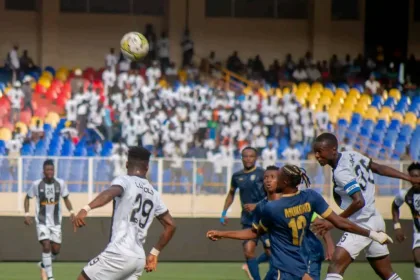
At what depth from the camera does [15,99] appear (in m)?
28.5

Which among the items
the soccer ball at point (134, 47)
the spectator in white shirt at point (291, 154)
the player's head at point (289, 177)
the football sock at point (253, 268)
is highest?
the soccer ball at point (134, 47)

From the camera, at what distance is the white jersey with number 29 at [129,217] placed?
370 inches

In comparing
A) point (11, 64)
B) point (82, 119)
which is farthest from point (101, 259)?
point (11, 64)

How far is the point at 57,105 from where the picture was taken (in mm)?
29328

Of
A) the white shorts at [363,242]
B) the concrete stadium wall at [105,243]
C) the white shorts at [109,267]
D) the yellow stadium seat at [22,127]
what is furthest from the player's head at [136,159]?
the yellow stadium seat at [22,127]

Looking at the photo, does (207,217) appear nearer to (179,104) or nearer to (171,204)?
(171,204)

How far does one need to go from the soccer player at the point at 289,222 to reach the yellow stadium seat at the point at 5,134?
17.6 meters

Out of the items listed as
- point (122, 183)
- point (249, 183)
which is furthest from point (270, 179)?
point (249, 183)

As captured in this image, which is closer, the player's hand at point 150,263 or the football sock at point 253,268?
the player's hand at point 150,263

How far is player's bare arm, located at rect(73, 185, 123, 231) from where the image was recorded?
8.71 metres

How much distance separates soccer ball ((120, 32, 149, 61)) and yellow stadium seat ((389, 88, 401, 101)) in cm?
1419

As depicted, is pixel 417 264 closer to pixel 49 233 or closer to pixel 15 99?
pixel 49 233

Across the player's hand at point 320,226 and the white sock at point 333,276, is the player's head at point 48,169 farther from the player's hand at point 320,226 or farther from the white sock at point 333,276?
the player's hand at point 320,226

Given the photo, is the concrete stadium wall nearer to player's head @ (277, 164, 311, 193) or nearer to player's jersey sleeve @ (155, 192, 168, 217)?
player's jersey sleeve @ (155, 192, 168, 217)
